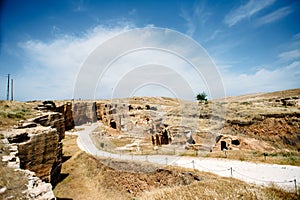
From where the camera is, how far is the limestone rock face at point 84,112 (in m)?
49.4

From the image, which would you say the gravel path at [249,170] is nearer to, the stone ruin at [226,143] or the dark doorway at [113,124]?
the stone ruin at [226,143]

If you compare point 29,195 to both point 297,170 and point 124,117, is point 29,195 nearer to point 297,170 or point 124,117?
point 297,170

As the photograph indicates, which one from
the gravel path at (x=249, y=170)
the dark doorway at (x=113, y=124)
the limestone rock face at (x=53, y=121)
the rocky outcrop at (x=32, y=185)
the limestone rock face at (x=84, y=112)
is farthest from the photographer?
the limestone rock face at (x=84, y=112)

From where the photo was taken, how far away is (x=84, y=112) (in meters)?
51.8

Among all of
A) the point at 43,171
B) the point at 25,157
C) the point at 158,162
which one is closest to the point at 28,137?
the point at 25,157

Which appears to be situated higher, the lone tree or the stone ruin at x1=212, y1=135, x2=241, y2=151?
the lone tree

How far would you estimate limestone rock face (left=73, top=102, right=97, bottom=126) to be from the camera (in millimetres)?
49406

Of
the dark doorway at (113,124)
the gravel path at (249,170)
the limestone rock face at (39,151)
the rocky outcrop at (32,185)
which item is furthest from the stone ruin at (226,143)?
the dark doorway at (113,124)

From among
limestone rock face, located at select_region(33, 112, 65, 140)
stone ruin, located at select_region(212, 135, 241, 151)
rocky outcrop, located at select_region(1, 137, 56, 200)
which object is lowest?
stone ruin, located at select_region(212, 135, 241, 151)

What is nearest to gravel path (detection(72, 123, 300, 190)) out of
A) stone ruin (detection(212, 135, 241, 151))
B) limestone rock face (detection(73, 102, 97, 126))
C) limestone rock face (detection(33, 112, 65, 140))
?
stone ruin (detection(212, 135, 241, 151))

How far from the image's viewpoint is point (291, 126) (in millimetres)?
21688

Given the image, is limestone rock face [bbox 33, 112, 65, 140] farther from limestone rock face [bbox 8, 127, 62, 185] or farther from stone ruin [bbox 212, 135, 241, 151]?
stone ruin [bbox 212, 135, 241, 151]

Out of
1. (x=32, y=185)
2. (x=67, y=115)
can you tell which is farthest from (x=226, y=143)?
(x=67, y=115)

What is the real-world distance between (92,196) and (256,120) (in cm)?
2190
